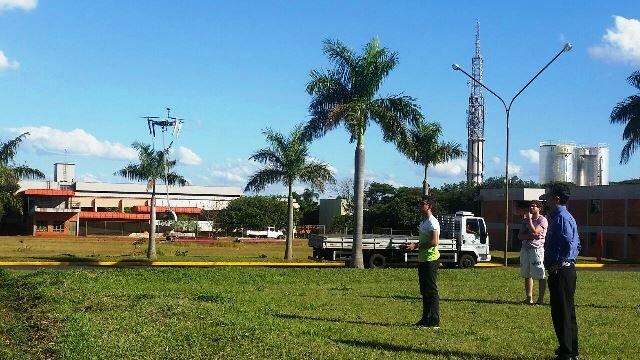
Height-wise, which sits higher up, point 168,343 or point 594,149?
point 594,149

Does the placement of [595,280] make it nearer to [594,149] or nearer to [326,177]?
[326,177]

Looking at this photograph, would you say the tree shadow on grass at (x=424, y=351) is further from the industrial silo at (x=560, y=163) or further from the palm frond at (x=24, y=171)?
the industrial silo at (x=560, y=163)

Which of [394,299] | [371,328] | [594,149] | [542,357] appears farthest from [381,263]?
[594,149]

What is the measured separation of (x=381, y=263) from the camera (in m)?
31.4

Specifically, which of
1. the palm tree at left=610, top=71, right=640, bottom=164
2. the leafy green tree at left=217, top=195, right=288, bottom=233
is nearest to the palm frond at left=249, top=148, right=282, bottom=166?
the palm tree at left=610, top=71, right=640, bottom=164

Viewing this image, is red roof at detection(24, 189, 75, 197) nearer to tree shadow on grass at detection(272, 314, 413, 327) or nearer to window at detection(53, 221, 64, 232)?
window at detection(53, 221, 64, 232)

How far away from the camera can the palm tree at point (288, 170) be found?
38406mm

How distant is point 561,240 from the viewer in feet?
26.6

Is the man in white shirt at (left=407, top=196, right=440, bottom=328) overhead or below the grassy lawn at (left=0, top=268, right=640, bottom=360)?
overhead

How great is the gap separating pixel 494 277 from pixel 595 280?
269cm

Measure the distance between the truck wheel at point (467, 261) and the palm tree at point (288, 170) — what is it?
933 centimetres

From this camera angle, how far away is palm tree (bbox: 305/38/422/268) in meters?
29.6

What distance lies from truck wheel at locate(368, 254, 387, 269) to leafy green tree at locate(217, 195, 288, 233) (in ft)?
204

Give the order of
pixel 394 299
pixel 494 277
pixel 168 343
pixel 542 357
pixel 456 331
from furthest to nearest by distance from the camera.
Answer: pixel 494 277
pixel 394 299
pixel 456 331
pixel 168 343
pixel 542 357
